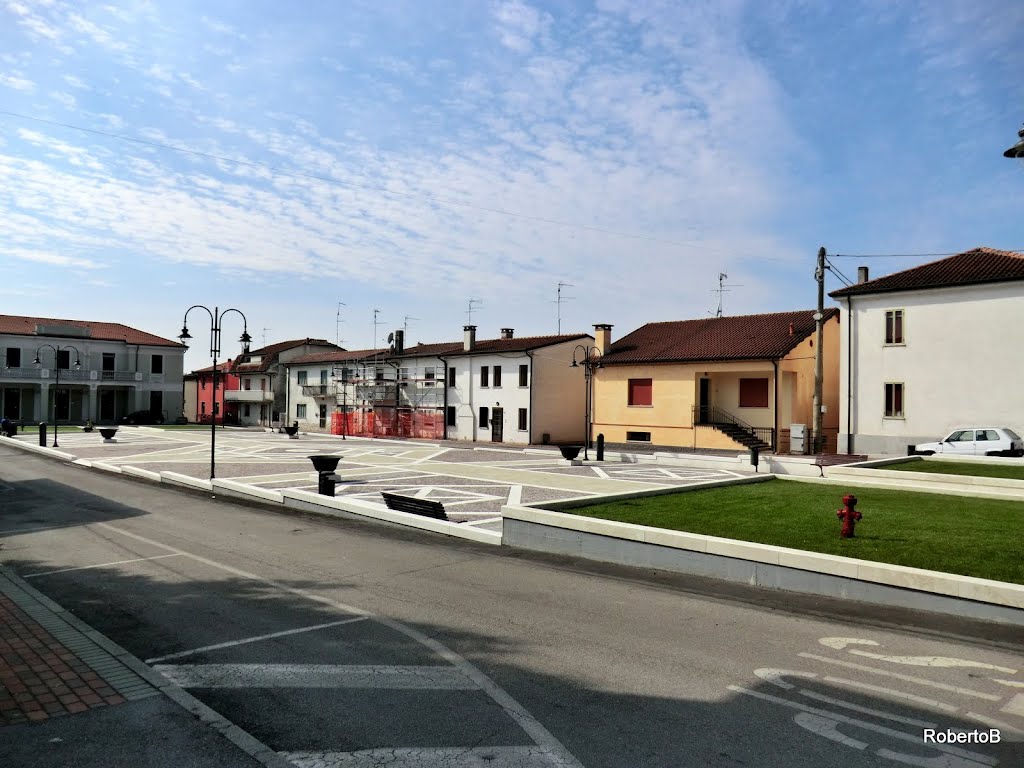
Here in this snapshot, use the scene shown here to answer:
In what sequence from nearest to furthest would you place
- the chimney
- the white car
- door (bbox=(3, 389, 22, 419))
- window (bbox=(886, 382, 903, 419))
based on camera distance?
the white car < window (bbox=(886, 382, 903, 419)) < the chimney < door (bbox=(3, 389, 22, 419))

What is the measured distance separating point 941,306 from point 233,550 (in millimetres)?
28554

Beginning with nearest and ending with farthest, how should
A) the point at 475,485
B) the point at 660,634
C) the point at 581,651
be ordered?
the point at 581,651 → the point at 660,634 → the point at 475,485

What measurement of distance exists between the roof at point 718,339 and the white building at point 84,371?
43474 mm

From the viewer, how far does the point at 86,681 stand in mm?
5969

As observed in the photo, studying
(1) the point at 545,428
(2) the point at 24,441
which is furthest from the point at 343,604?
(2) the point at 24,441

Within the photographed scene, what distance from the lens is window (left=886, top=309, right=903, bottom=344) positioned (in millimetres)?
30175

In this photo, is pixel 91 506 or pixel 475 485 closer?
pixel 91 506

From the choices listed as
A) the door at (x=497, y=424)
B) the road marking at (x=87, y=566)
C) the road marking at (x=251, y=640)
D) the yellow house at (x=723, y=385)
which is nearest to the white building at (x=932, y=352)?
the yellow house at (x=723, y=385)

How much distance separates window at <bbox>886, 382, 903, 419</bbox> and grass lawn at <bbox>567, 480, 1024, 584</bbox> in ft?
52.1

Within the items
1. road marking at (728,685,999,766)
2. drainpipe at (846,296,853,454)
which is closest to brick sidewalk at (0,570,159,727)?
road marking at (728,685,999,766)

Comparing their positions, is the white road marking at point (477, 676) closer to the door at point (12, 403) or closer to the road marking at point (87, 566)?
the road marking at point (87, 566)

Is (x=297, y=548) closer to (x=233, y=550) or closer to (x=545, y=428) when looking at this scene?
(x=233, y=550)

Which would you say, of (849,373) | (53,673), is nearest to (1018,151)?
(53,673)

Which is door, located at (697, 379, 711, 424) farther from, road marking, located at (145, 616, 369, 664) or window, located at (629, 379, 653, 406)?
road marking, located at (145, 616, 369, 664)
